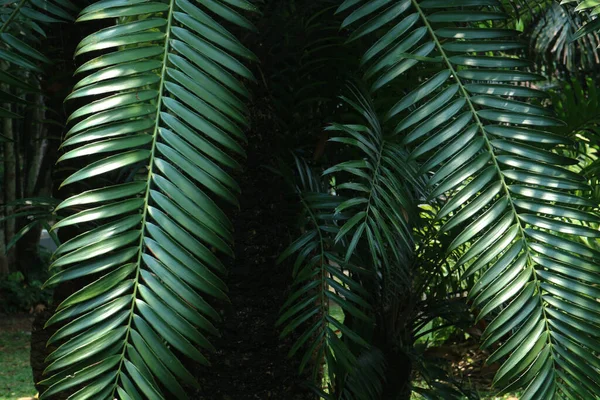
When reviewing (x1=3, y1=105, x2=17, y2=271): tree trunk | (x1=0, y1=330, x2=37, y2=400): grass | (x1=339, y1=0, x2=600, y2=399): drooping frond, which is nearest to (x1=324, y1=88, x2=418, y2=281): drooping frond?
(x1=339, y1=0, x2=600, y2=399): drooping frond

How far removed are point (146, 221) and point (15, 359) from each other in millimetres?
4393

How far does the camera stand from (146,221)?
104 cm

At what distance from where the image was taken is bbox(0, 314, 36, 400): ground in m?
4.14

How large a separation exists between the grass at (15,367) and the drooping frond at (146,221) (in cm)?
330

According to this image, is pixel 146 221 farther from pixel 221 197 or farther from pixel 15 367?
pixel 15 367

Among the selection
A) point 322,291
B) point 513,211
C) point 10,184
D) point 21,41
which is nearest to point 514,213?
point 513,211

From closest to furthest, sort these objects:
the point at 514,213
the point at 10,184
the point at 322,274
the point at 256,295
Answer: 1. the point at 514,213
2. the point at 322,274
3. the point at 256,295
4. the point at 10,184

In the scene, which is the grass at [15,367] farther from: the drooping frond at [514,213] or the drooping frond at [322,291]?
the drooping frond at [514,213]

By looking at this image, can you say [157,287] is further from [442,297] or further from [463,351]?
[463,351]

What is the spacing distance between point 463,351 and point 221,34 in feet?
11.7

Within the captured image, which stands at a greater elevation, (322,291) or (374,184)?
(374,184)

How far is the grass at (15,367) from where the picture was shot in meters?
4.11

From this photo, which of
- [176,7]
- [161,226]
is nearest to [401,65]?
[176,7]

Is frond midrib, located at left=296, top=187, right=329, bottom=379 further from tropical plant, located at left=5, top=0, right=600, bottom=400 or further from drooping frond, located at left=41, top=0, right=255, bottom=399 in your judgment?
drooping frond, located at left=41, top=0, right=255, bottom=399
